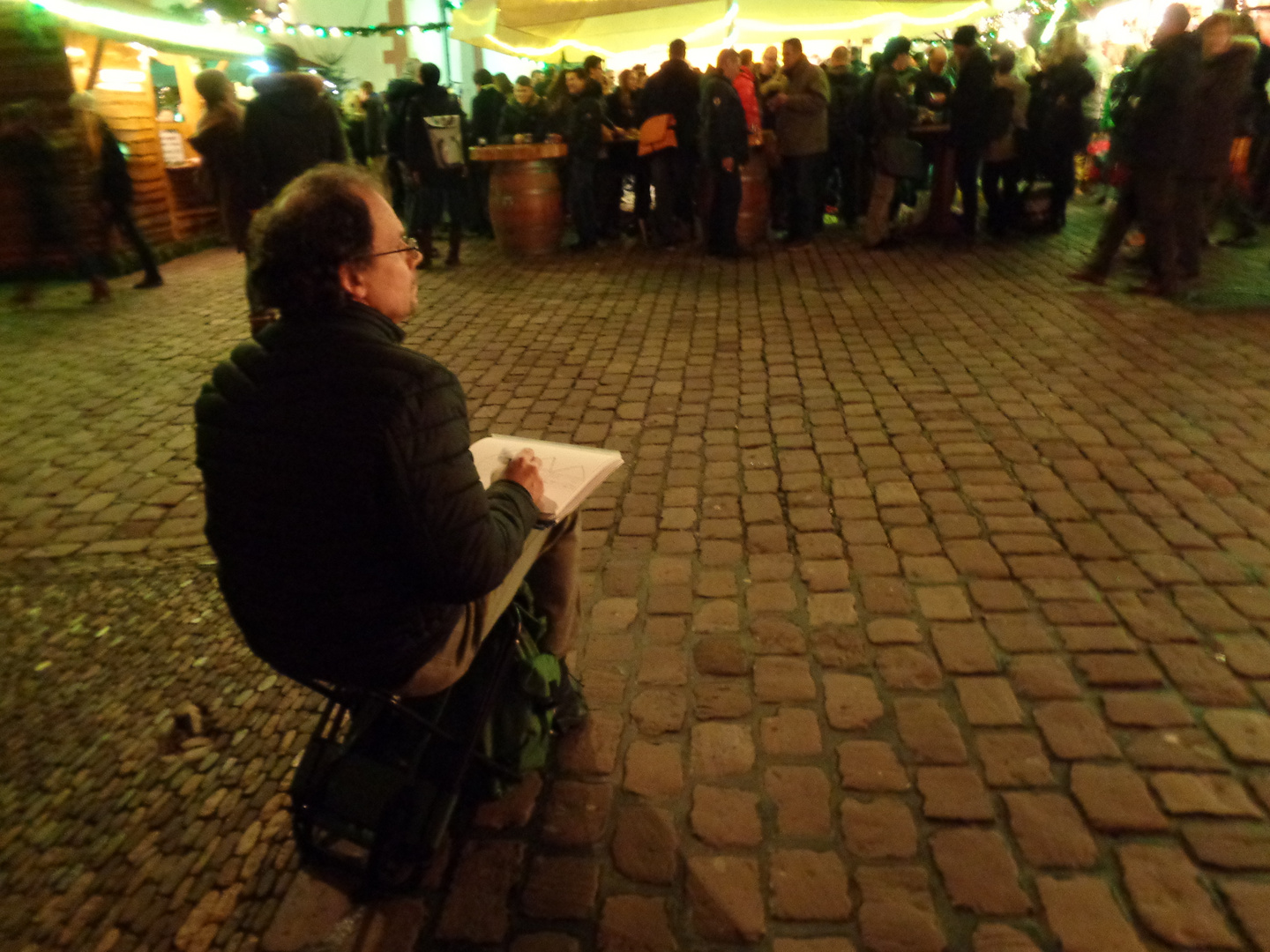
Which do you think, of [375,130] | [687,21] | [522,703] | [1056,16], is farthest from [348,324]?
[1056,16]

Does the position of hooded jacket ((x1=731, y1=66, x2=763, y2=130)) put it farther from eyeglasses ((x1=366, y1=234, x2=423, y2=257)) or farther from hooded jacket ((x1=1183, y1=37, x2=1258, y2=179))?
eyeglasses ((x1=366, y1=234, x2=423, y2=257))

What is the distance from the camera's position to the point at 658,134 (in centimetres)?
941

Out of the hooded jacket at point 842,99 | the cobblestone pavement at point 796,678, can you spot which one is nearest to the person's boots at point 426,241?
the cobblestone pavement at point 796,678

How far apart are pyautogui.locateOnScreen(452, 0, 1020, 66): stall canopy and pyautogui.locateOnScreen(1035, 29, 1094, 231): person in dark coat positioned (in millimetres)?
5478

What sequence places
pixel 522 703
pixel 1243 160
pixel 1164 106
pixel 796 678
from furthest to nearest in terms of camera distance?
pixel 1243 160
pixel 1164 106
pixel 796 678
pixel 522 703

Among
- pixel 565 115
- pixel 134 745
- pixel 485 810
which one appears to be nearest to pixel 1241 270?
pixel 565 115

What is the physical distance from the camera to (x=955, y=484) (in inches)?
163

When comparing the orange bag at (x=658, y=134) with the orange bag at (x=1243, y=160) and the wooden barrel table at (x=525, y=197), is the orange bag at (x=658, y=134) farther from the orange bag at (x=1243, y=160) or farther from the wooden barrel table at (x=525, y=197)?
the orange bag at (x=1243, y=160)

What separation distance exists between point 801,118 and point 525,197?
9.90 feet

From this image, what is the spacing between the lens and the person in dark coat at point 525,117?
10.8 m

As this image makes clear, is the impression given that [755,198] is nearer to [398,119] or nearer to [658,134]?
[658,134]

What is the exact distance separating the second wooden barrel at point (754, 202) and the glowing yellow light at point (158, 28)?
23.7 ft

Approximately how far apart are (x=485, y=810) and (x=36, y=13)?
1058 centimetres

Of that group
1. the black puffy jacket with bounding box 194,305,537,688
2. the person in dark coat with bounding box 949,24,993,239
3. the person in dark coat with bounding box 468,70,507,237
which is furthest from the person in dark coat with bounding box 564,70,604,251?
the black puffy jacket with bounding box 194,305,537,688
